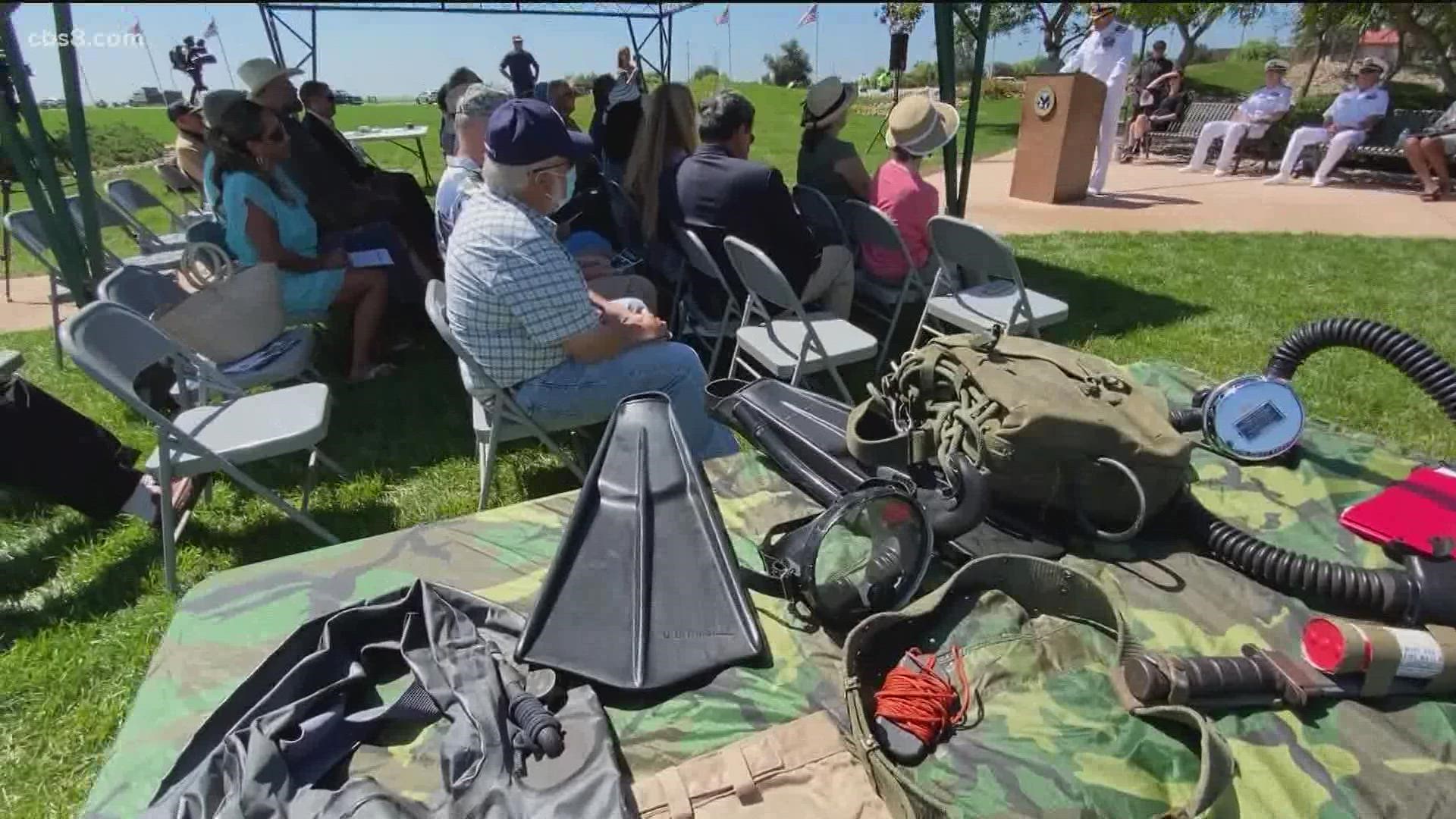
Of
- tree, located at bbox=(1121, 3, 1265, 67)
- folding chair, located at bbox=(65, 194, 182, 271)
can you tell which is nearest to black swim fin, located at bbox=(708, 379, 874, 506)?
folding chair, located at bbox=(65, 194, 182, 271)

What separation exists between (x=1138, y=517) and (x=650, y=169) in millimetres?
3684

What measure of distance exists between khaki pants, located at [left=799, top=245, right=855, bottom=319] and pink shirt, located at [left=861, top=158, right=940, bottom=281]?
32 cm

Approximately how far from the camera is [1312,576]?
2197 millimetres

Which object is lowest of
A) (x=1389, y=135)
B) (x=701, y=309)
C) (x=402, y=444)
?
(x=402, y=444)

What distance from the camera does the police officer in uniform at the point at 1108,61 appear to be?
9.59 m

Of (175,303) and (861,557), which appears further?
(175,303)

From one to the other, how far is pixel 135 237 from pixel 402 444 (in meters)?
3.99

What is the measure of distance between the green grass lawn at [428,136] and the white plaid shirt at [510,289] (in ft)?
23.7

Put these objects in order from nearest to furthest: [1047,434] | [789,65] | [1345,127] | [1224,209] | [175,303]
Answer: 1. [1047,434]
2. [175,303]
3. [1224,209]
4. [1345,127]
5. [789,65]

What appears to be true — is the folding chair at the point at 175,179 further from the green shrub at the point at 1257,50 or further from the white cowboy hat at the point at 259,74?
the green shrub at the point at 1257,50

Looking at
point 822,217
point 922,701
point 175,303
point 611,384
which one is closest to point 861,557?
point 922,701

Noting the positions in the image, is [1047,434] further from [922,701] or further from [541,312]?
[541,312]

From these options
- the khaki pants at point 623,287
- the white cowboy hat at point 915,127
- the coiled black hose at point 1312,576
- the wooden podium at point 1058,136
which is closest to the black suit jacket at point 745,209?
the khaki pants at point 623,287

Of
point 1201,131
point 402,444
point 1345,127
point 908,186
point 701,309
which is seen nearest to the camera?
point 402,444
